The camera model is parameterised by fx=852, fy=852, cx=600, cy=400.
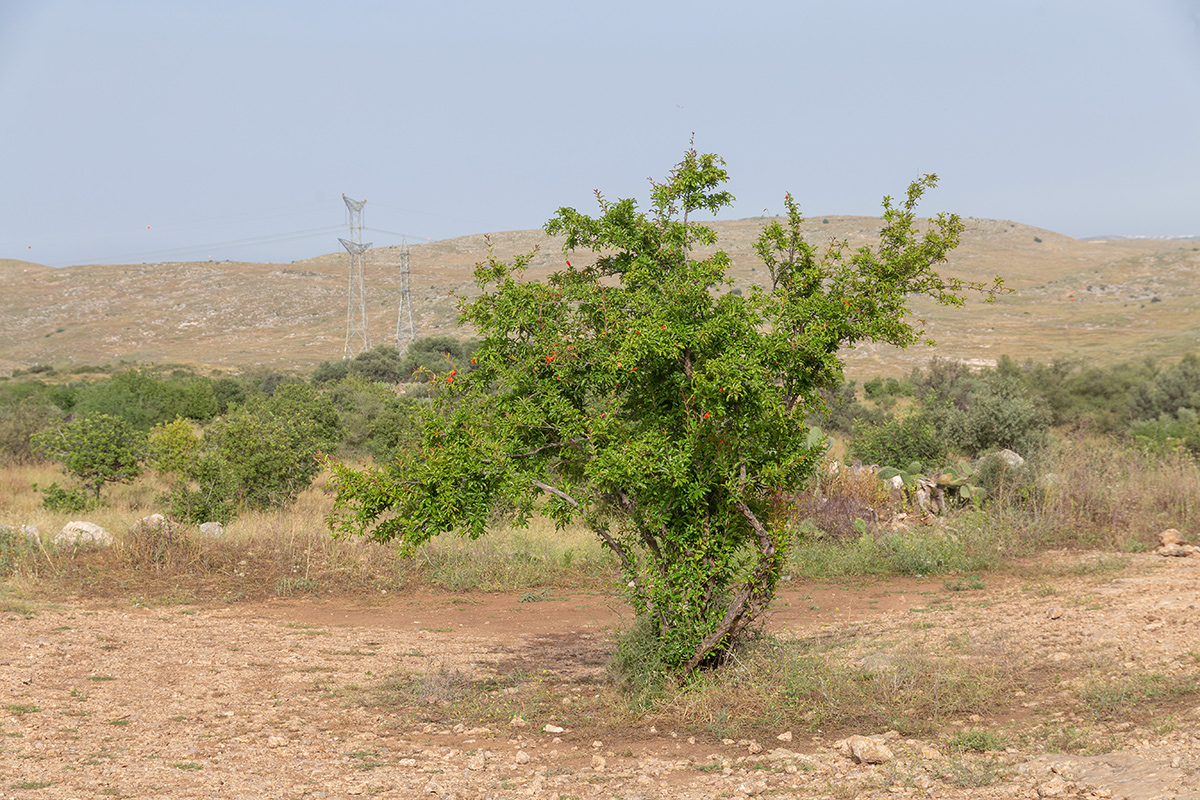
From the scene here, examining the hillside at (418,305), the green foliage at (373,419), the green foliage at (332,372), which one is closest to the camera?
the green foliage at (373,419)

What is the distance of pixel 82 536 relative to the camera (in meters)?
11.2

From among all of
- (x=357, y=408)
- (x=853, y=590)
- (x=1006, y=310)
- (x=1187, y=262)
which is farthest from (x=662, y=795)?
(x=1187, y=262)

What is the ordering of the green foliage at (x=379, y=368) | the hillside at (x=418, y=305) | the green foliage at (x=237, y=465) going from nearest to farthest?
the green foliage at (x=237, y=465) → the green foliage at (x=379, y=368) → the hillside at (x=418, y=305)

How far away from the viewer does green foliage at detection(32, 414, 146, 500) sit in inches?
563

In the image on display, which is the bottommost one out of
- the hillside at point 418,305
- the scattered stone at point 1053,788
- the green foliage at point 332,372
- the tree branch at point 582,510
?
the scattered stone at point 1053,788

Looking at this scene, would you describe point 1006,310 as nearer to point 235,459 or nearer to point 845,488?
point 845,488

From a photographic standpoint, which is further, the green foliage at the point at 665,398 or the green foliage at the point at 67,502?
the green foliage at the point at 67,502

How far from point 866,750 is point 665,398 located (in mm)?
2663

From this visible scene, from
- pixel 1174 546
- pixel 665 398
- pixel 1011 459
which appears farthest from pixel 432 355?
pixel 665 398

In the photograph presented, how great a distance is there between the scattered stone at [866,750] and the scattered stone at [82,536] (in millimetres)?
10071

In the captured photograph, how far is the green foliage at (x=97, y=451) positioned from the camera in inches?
563

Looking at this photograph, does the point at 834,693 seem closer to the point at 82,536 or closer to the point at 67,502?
the point at 82,536

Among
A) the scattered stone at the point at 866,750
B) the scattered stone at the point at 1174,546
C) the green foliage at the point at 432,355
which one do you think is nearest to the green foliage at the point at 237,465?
the scattered stone at the point at 866,750

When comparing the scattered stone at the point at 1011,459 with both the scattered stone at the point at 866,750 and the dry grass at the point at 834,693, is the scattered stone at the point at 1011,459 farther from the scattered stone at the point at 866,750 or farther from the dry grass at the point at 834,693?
the scattered stone at the point at 866,750
